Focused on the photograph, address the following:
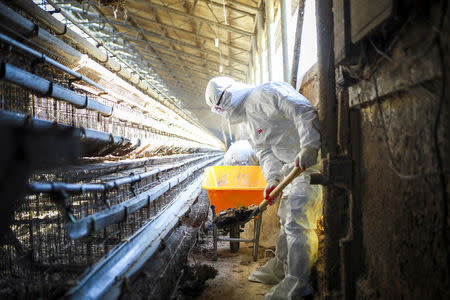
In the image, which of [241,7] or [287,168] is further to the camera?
[241,7]

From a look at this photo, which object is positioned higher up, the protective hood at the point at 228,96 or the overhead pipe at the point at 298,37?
the overhead pipe at the point at 298,37

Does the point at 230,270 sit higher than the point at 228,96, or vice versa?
the point at 228,96

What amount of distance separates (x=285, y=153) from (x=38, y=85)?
71.3 inches

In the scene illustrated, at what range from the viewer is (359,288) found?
1.52 metres

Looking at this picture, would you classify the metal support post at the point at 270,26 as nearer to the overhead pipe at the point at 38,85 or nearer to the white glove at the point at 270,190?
the white glove at the point at 270,190

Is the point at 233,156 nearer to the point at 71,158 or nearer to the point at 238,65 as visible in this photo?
the point at 71,158

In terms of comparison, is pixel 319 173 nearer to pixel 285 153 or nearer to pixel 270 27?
pixel 285 153

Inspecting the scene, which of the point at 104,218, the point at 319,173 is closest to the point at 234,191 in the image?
the point at 319,173

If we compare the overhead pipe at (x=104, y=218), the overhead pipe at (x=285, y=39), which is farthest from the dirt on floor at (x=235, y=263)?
the overhead pipe at (x=285, y=39)

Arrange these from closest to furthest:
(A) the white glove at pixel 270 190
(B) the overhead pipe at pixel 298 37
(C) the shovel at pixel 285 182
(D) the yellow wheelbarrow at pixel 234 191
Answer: (C) the shovel at pixel 285 182
(A) the white glove at pixel 270 190
(D) the yellow wheelbarrow at pixel 234 191
(B) the overhead pipe at pixel 298 37

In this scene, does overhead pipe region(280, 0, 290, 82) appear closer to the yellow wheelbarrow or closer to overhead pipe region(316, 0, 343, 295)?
the yellow wheelbarrow

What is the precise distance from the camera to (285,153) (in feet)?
8.29

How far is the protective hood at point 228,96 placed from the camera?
2.70 metres

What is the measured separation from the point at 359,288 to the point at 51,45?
2.24 metres
